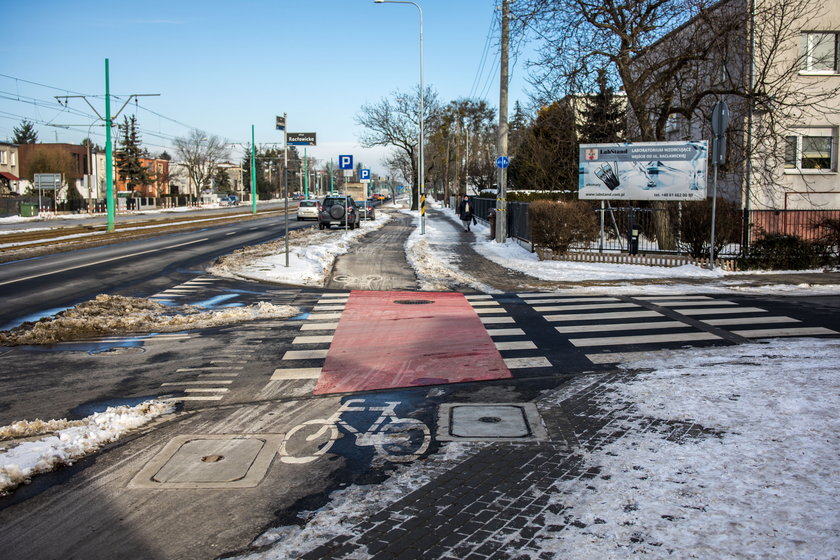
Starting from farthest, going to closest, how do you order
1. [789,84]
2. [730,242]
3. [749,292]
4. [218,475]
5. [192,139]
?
[192,139]
[789,84]
[730,242]
[749,292]
[218,475]

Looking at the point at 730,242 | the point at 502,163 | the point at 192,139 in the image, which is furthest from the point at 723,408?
the point at 192,139

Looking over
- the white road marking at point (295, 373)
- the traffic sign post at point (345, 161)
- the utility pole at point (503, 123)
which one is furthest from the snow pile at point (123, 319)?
the traffic sign post at point (345, 161)

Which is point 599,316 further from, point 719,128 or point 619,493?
point 719,128

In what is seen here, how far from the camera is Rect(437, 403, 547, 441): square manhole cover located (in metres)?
5.50

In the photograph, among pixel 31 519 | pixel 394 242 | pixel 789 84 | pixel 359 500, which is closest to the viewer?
pixel 31 519

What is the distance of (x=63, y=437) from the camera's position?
5.32 m

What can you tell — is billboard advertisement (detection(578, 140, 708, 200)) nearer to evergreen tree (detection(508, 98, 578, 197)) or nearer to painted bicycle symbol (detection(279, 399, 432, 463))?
evergreen tree (detection(508, 98, 578, 197))

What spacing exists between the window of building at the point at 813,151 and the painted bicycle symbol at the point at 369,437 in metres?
24.7

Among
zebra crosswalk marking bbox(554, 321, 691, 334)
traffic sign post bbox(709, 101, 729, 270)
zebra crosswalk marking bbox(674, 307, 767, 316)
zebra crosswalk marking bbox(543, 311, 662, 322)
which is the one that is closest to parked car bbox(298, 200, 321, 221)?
traffic sign post bbox(709, 101, 729, 270)

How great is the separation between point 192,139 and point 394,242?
288 ft

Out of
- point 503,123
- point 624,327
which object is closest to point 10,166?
point 503,123

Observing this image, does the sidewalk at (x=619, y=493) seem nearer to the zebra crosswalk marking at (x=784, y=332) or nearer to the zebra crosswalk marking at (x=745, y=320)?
the zebra crosswalk marking at (x=784, y=332)

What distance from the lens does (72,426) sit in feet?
18.8

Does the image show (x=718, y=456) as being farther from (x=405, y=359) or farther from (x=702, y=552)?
(x=405, y=359)
